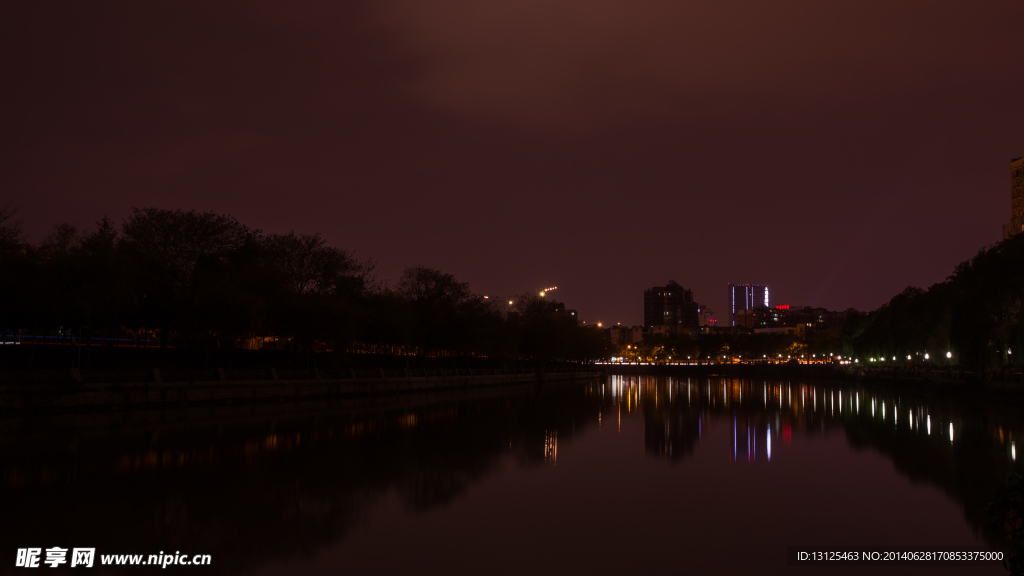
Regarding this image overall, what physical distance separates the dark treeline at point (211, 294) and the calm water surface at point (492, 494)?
8057 mm

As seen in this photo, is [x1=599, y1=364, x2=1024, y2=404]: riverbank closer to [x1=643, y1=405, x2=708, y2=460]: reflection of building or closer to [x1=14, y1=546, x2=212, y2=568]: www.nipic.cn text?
[x1=643, y1=405, x2=708, y2=460]: reflection of building

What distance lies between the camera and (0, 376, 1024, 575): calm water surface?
948cm

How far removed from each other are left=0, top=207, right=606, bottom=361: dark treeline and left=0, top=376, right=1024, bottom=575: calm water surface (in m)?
8.06

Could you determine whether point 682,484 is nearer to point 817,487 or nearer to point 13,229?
point 817,487

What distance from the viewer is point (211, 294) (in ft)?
126

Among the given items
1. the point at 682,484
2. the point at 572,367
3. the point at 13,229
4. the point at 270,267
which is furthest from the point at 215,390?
the point at 572,367

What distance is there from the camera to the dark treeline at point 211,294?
31.2 meters

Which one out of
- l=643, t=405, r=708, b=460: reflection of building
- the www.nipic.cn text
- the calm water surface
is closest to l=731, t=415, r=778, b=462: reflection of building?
the calm water surface

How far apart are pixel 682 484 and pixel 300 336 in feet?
117

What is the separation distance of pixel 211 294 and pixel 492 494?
96.9 feet

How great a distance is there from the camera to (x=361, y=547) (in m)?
9.60

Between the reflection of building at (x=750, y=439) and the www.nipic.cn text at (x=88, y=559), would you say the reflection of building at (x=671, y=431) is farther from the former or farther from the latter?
the www.nipic.cn text at (x=88, y=559)

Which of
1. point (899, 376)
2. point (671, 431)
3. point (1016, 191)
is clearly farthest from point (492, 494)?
point (1016, 191)

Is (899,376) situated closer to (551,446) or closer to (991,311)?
(991,311)
